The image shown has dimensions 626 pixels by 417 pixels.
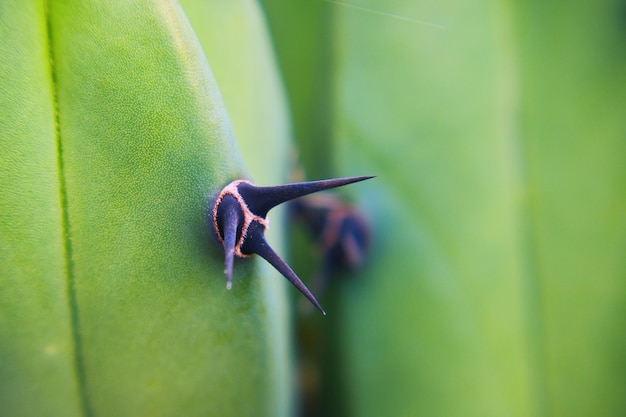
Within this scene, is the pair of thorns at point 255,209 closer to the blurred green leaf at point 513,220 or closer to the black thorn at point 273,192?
the black thorn at point 273,192

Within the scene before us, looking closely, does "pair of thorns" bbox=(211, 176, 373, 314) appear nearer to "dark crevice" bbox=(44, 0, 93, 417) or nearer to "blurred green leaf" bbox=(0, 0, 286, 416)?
"blurred green leaf" bbox=(0, 0, 286, 416)

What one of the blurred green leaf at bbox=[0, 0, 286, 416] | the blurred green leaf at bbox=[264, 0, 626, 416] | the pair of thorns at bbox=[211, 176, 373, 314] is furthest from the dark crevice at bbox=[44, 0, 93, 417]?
the blurred green leaf at bbox=[264, 0, 626, 416]

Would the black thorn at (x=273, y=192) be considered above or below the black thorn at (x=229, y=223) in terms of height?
above

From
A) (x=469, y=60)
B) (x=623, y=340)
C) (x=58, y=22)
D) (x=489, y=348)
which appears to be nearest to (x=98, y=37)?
(x=58, y=22)

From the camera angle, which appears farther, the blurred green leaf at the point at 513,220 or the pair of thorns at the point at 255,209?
the blurred green leaf at the point at 513,220

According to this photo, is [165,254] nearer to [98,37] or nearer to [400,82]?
[98,37]

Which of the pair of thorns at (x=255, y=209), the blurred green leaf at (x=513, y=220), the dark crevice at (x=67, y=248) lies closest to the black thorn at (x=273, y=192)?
the pair of thorns at (x=255, y=209)

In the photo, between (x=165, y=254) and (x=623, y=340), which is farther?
(x=623, y=340)
